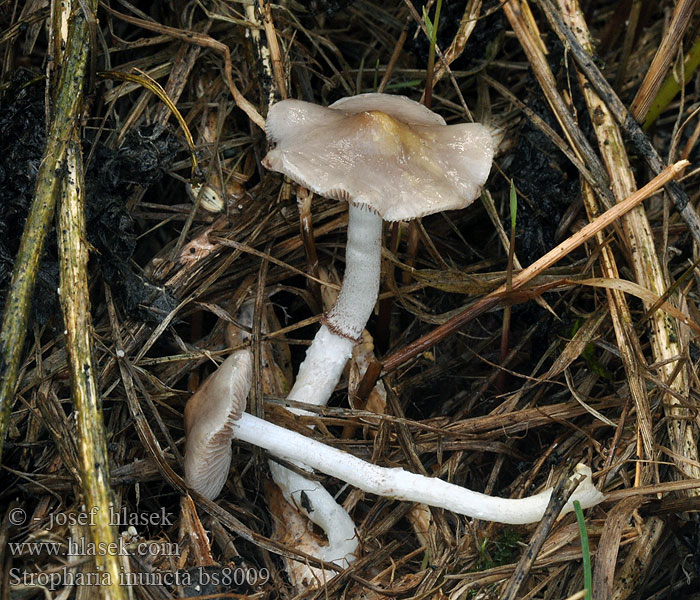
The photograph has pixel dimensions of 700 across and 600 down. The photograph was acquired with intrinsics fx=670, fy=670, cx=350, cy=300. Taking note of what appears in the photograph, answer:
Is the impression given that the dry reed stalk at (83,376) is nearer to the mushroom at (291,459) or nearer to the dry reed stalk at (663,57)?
the mushroom at (291,459)

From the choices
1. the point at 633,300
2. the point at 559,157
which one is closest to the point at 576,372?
the point at 633,300

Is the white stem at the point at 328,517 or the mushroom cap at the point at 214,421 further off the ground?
the mushroom cap at the point at 214,421

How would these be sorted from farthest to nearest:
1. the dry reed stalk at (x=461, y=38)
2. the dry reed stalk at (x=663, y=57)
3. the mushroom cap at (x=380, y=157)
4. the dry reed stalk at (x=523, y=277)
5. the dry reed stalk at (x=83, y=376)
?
the dry reed stalk at (x=461, y=38) < the dry reed stalk at (x=663, y=57) < the dry reed stalk at (x=523, y=277) < the mushroom cap at (x=380, y=157) < the dry reed stalk at (x=83, y=376)

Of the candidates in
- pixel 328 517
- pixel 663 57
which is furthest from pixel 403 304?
pixel 663 57

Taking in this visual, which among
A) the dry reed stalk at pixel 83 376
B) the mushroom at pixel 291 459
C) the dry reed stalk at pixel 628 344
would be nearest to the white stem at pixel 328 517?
the mushroom at pixel 291 459

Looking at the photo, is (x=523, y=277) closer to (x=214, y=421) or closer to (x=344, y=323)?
(x=344, y=323)
